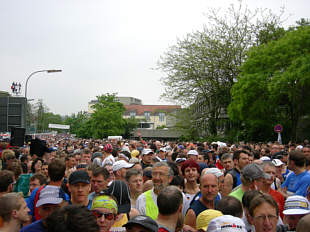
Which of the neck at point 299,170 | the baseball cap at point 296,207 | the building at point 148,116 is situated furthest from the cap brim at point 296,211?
the building at point 148,116

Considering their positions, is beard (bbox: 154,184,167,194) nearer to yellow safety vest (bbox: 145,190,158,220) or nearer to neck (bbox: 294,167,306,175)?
yellow safety vest (bbox: 145,190,158,220)

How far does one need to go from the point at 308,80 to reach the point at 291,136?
694cm

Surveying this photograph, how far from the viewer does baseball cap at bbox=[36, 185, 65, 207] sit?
3.77 m

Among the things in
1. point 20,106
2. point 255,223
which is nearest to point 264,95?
point 20,106

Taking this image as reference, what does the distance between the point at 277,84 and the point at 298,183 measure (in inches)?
748

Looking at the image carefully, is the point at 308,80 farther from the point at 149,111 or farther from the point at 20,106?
the point at 149,111

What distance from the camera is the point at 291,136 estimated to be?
27609mm

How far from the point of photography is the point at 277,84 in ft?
75.4

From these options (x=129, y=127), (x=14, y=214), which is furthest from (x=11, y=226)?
(x=129, y=127)

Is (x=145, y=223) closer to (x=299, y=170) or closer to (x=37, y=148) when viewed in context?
(x=299, y=170)

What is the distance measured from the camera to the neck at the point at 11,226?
3326mm

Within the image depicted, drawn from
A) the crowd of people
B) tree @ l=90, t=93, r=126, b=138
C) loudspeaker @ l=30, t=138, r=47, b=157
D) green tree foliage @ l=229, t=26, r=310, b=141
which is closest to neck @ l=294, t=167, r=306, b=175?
the crowd of people

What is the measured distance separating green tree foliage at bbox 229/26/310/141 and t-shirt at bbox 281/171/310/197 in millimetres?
17708

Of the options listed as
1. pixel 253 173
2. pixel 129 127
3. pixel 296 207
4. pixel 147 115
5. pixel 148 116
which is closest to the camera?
pixel 296 207
